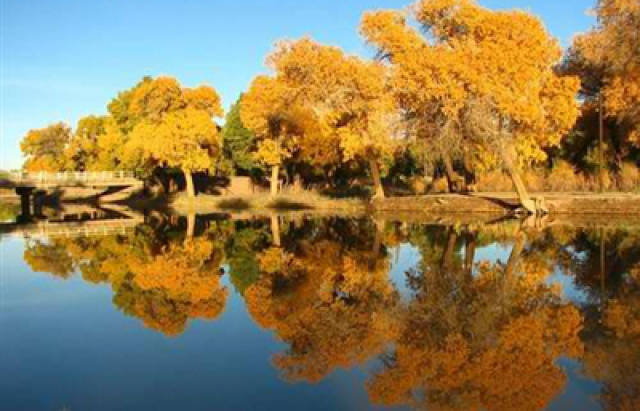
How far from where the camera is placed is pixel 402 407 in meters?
7.88

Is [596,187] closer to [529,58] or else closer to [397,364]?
[529,58]

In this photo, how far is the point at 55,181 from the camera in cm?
5919

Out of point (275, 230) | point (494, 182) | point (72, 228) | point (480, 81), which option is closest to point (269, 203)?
point (494, 182)

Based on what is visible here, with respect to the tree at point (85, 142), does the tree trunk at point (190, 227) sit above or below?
below

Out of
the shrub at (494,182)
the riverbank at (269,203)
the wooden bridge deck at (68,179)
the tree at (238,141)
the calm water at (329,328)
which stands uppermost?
the tree at (238,141)

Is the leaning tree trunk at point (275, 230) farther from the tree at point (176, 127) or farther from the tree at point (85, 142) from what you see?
the tree at point (85, 142)

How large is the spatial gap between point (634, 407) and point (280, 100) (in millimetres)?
36429

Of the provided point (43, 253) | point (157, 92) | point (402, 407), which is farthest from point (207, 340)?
point (157, 92)

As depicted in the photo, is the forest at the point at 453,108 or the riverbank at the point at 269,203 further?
the riverbank at the point at 269,203

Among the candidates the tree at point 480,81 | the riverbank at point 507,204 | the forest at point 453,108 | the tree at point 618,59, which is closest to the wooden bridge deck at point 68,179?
the forest at point 453,108

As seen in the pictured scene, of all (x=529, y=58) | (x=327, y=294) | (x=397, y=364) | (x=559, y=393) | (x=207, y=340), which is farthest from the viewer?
(x=529, y=58)

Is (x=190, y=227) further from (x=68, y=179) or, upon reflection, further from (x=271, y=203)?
(x=68, y=179)

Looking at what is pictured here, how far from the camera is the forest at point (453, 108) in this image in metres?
32.4

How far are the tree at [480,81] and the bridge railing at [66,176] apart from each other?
3605 cm
